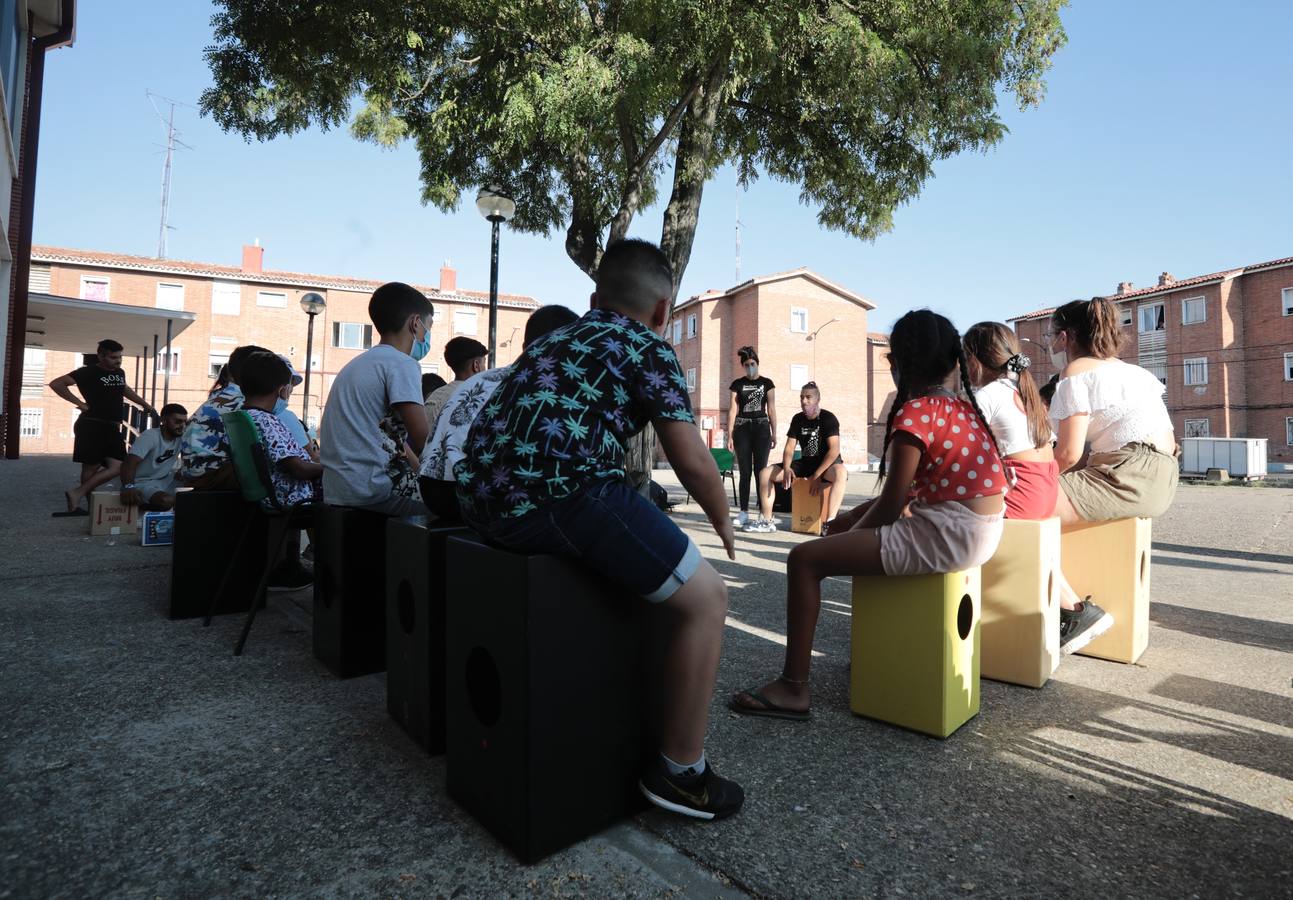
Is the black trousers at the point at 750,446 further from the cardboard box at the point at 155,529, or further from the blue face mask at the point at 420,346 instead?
the cardboard box at the point at 155,529

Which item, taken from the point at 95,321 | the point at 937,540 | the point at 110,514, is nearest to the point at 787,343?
the point at 95,321

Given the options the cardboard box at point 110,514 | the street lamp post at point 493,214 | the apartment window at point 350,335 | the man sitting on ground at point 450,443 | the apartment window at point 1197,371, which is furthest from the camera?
the apartment window at point 1197,371

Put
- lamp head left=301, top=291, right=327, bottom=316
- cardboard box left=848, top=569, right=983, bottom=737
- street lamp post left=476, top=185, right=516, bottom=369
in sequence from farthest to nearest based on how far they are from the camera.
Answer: lamp head left=301, top=291, right=327, bottom=316, street lamp post left=476, top=185, right=516, bottom=369, cardboard box left=848, top=569, right=983, bottom=737

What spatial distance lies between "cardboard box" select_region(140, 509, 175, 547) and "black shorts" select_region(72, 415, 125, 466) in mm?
2434

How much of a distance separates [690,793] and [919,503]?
1.37 meters

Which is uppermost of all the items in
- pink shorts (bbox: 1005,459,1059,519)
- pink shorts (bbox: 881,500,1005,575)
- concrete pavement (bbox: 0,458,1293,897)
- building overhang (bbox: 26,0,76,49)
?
building overhang (bbox: 26,0,76,49)

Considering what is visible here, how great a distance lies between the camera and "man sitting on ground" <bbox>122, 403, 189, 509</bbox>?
266 inches

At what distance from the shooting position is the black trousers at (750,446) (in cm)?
830

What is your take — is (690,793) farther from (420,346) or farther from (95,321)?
(95,321)

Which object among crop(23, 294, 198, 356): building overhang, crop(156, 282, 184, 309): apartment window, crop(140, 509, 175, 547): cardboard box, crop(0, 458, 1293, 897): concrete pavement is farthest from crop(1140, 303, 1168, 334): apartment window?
crop(156, 282, 184, 309): apartment window

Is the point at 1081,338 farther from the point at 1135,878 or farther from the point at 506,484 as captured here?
the point at 506,484

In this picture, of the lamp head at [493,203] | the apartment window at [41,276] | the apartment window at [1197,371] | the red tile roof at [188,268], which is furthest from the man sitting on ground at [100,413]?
the apartment window at [1197,371]

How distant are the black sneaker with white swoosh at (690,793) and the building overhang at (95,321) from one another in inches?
524

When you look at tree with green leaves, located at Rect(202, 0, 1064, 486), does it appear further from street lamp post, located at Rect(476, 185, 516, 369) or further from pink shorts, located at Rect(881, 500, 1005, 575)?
pink shorts, located at Rect(881, 500, 1005, 575)
